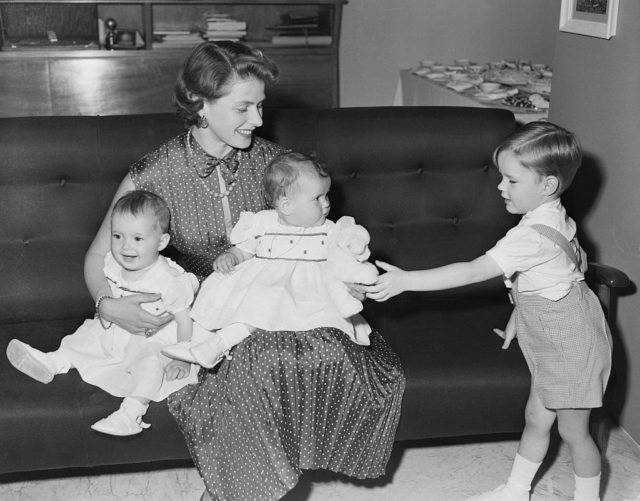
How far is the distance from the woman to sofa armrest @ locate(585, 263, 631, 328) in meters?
0.65

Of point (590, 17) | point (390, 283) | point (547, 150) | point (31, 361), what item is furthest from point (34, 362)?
point (590, 17)

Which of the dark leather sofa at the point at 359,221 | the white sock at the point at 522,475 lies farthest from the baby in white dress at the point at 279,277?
the white sock at the point at 522,475

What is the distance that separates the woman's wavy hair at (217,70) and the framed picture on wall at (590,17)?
42.8 inches

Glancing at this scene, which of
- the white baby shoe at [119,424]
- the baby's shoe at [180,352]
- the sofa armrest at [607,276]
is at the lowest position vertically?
the white baby shoe at [119,424]

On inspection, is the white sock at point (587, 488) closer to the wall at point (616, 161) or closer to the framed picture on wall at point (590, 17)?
the wall at point (616, 161)

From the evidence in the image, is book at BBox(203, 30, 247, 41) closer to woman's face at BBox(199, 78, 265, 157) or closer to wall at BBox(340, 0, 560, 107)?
wall at BBox(340, 0, 560, 107)

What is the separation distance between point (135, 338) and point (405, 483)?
0.89m

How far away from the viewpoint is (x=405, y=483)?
8.23 ft

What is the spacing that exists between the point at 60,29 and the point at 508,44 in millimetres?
3235

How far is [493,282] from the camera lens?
9.23 feet

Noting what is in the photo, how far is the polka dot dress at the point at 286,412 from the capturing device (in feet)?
7.02

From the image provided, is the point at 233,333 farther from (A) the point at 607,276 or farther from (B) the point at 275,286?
(A) the point at 607,276

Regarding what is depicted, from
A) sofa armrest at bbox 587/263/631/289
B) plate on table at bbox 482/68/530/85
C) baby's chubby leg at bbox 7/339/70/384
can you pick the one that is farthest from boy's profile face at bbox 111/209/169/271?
plate on table at bbox 482/68/530/85

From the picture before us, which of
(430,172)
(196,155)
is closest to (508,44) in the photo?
(430,172)
